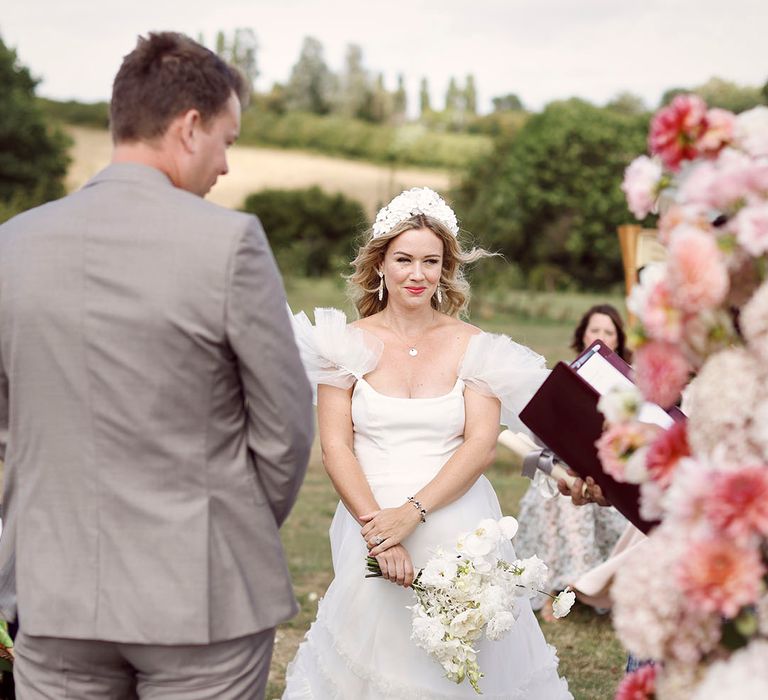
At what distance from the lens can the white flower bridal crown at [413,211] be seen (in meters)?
4.48

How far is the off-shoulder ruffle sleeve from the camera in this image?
429 centimetres

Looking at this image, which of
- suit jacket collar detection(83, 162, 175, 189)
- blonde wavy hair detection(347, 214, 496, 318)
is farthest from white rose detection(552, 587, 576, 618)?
suit jacket collar detection(83, 162, 175, 189)

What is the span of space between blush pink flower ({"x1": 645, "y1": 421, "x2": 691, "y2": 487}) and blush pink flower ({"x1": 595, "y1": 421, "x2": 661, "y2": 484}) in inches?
2.4

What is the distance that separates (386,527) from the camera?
4031mm

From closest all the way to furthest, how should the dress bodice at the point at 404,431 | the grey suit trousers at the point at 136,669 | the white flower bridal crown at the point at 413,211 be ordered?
1. the grey suit trousers at the point at 136,669
2. the dress bodice at the point at 404,431
3. the white flower bridal crown at the point at 413,211

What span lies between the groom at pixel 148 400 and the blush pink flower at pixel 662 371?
0.86 meters

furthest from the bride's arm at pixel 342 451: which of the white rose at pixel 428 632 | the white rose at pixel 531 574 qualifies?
the white rose at pixel 531 574

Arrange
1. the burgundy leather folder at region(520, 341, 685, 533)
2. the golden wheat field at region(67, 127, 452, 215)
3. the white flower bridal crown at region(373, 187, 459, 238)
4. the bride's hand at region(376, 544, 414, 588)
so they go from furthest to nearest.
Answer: the golden wheat field at region(67, 127, 452, 215) → the white flower bridal crown at region(373, 187, 459, 238) → the bride's hand at region(376, 544, 414, 588) → the burgundy leather folder at region(520, 341, 685, 533)

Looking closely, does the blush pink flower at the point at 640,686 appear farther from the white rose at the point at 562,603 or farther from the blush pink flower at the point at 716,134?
the white rose at the point at 562,603

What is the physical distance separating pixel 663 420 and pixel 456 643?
3.56 feet

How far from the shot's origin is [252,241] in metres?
2.51

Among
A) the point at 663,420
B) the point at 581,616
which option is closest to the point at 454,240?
the point at 663,420

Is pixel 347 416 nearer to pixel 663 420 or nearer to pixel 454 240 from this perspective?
pixel 454 240

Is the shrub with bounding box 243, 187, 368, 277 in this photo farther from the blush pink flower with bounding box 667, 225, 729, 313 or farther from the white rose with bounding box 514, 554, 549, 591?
the blush pink flower with bounding box 667, 225, 729, 313
